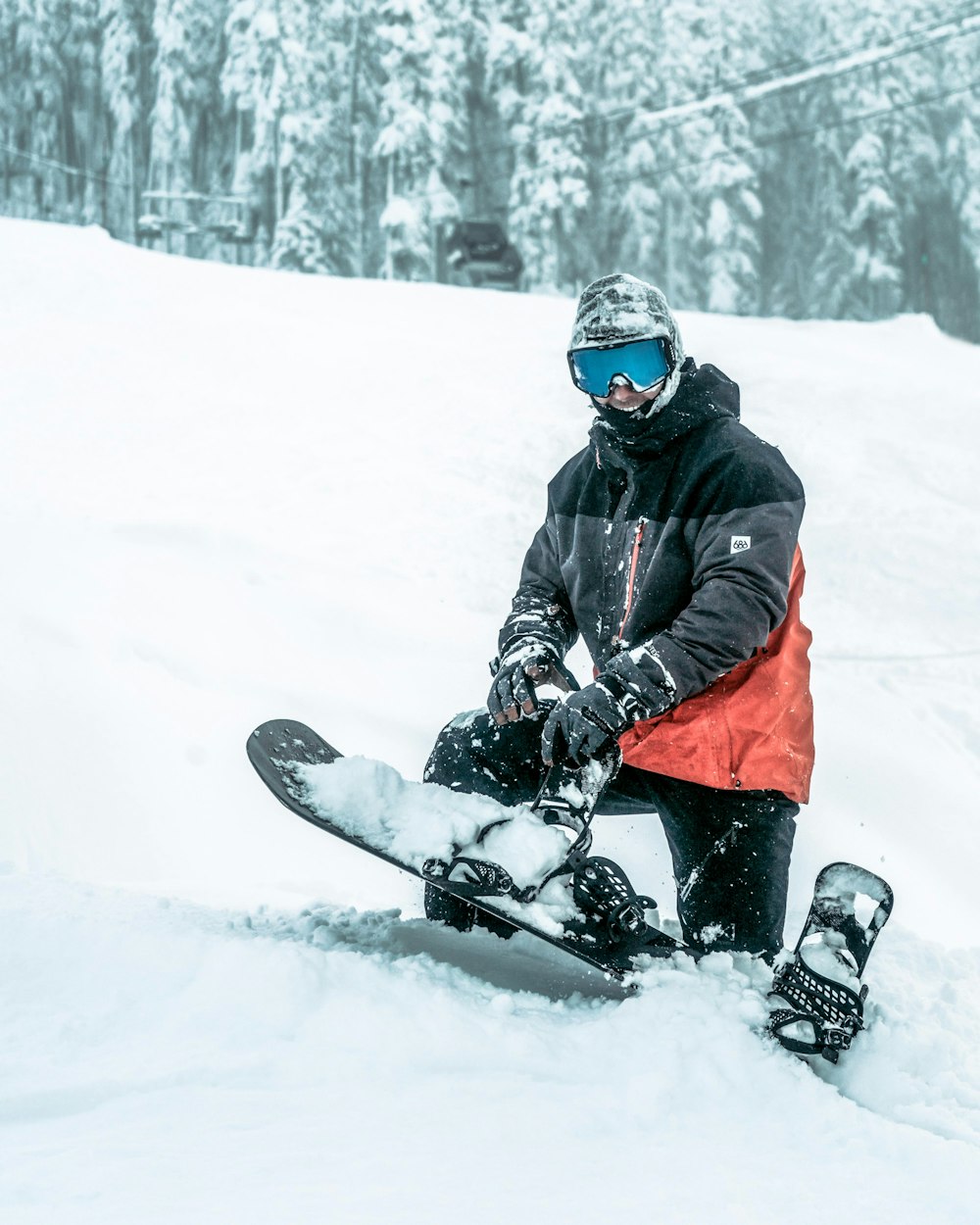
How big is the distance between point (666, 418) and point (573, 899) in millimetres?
1198

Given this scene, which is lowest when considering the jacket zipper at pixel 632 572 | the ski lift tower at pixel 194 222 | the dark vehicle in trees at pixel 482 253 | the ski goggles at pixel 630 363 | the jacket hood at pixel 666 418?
the jacket zipper at pixel 632 572

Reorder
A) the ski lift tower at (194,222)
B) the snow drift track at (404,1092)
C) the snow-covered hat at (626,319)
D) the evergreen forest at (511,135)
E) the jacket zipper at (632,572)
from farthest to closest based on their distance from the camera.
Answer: the evergreen forest at (511,135) → the ski lift tower at (194,222) → the jacket zipper at (632,572) → the snow-covered hat at (626,319) → the snow drift track at (404,1092)

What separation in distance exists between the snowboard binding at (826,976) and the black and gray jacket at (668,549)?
559 mm

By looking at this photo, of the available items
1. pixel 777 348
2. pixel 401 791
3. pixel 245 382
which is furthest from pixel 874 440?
pixel 401 791

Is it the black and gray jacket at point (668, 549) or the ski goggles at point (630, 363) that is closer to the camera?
the black and gray jacket at point (668, 549)

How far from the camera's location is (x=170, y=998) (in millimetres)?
2057

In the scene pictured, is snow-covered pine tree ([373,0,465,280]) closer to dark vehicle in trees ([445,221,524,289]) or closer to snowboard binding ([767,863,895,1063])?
dark vehicle in trees ([445,221,524,289])

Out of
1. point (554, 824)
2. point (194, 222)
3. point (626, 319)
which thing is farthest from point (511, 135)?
point (554, 824)

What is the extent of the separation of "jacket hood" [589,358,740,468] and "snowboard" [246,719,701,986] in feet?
3.39

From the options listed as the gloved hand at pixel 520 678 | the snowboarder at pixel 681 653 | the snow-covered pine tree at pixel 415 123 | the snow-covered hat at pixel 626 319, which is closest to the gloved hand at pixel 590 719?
the snowboarder at pixel 681 653

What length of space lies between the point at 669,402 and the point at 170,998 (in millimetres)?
1789

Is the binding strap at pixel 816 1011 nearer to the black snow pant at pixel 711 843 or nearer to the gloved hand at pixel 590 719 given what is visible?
the black snow pant at pixel 711 843

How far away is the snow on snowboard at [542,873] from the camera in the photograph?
2.26 meters

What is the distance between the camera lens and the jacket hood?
273cm
